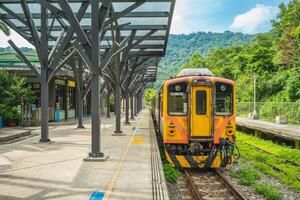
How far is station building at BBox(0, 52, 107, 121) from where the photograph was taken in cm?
2580

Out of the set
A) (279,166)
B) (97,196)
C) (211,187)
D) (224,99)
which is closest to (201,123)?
(224,99)

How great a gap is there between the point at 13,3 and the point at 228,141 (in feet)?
30.2

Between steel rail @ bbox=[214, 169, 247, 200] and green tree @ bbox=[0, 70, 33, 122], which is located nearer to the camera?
steel rail @ bbox=[214, 169, 247, 200]

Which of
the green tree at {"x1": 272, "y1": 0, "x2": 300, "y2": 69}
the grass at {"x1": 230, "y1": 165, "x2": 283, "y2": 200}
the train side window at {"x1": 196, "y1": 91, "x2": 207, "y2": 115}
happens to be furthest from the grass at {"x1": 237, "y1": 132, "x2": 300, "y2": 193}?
the green tree at {"x1": 272, "y1": 0, "x2": 300, "y2": 69}

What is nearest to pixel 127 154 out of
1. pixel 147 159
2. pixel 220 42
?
pixel 147 159

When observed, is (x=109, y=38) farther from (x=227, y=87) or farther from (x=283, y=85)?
(x=283, y=85)

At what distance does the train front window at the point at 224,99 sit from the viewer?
1078 cm

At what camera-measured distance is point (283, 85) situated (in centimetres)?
4506

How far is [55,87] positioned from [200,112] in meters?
18.7

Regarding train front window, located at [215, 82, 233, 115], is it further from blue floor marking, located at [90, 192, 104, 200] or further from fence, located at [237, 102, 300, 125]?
fence, located at [237, 102, 300, 125]

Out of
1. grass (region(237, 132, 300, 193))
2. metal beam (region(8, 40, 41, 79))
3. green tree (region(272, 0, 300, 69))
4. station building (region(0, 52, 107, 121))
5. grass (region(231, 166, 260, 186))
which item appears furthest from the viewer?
green tree (region(272, 0, 300, 69))

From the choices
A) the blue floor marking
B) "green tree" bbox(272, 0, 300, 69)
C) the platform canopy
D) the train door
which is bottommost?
the blue floor marking

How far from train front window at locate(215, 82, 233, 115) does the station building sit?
14.7 m

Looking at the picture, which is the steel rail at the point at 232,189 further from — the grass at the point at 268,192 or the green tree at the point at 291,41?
the green tree at the point at 291,41
